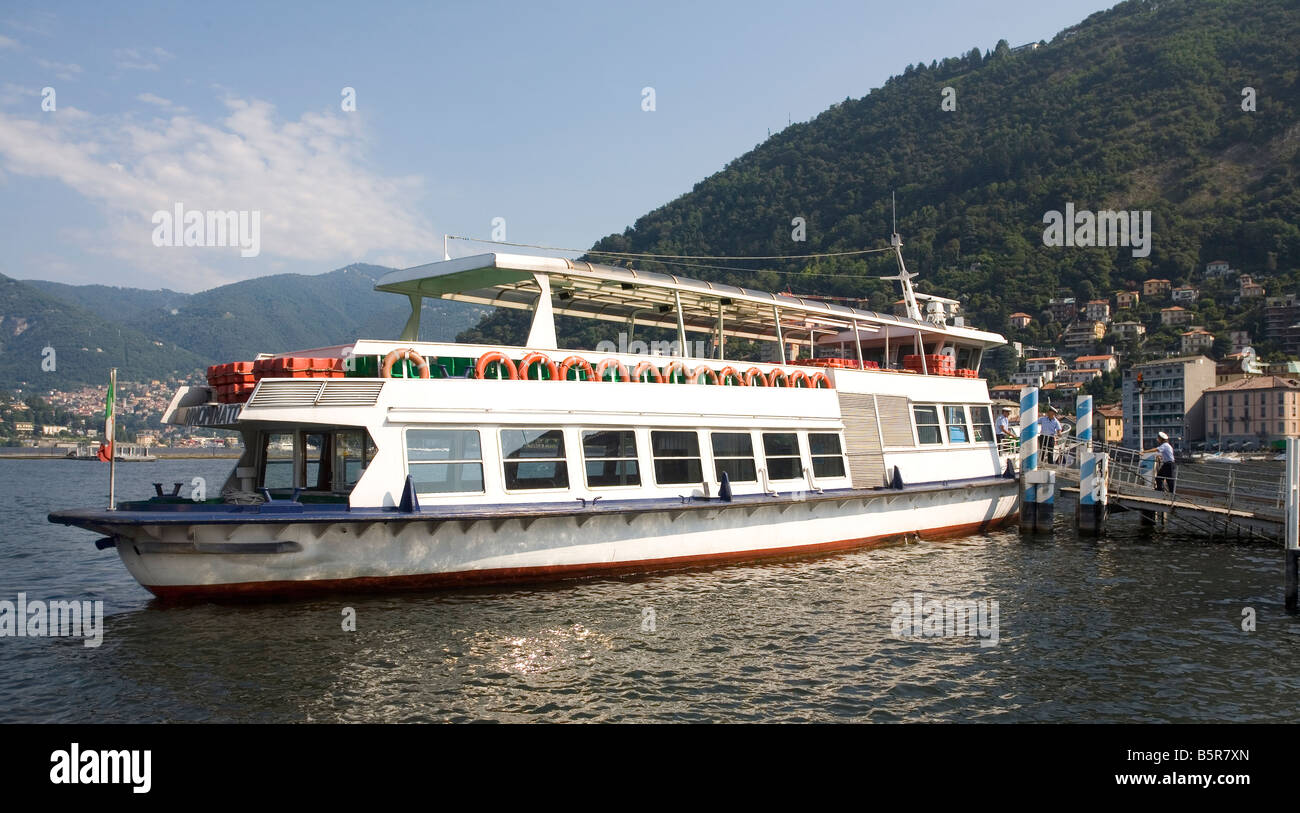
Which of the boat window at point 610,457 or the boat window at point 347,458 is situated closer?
the boat window at point 347,458

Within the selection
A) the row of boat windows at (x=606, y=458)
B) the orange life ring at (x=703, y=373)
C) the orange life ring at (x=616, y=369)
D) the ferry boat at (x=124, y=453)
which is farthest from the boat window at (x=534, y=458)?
the ferry boat at (x=124, y=453)

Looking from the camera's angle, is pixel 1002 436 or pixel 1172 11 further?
pixel 1172 11

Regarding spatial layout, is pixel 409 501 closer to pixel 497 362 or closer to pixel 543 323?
pixel 497 362

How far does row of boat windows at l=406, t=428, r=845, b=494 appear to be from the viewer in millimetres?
12305

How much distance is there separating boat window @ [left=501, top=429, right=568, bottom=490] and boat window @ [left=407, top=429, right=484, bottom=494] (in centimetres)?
47

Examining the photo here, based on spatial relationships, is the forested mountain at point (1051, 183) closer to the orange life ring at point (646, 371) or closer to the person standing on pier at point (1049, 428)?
the person standing on pier at point (1049, 428)

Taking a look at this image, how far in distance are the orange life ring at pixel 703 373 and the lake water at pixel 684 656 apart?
3499 mm

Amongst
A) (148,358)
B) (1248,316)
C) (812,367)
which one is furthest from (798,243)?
(148,358)

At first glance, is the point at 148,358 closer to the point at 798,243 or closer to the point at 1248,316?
the point at 798,243

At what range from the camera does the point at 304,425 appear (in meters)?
12.2

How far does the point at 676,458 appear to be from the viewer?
48.4ft

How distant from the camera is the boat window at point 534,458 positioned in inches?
505

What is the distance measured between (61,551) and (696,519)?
1591cm
